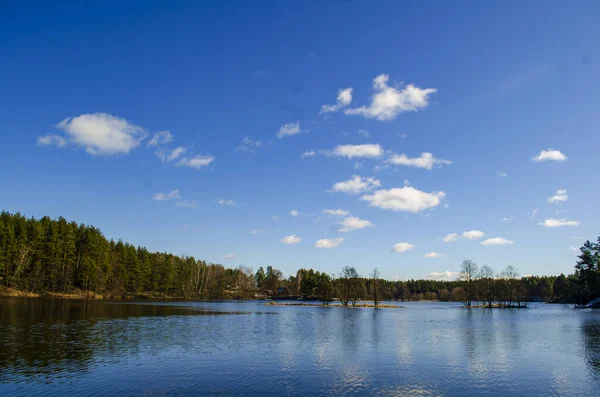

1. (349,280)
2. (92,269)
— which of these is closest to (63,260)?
(92,269)

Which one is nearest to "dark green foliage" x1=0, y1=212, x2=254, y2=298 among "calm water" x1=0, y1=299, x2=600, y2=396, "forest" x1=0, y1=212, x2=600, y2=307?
"forest" x1=0, y1=212, x2=600, y2=307

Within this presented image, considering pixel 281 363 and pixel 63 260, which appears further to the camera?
pixel 63 260

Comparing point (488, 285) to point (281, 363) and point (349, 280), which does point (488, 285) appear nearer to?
point (349, 280)

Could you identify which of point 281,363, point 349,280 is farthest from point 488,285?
point 281,363

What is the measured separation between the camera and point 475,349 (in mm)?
45406

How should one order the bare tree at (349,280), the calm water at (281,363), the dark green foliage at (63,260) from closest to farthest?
the calm water at (281,363) → the dark green foliage at (63,260) → the bare tree at (349,280)

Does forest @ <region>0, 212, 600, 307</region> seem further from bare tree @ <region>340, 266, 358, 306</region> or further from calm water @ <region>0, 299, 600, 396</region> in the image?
calm water @ <region>0, 299, 600, 396</region>

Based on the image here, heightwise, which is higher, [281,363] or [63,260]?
[63,260]

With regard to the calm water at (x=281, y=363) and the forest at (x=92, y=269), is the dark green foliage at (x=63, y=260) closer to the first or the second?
the forest at (x=92, y=269)

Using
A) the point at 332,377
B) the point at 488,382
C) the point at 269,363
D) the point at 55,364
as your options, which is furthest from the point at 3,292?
the point at 488,382

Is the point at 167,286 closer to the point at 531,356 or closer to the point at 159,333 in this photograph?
the point at 159,333

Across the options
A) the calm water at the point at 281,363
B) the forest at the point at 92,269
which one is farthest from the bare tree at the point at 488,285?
the calm water at the point at 281,363

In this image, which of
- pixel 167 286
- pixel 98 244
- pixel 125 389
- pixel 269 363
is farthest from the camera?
pixel 167 286

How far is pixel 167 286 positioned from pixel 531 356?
17069cm
